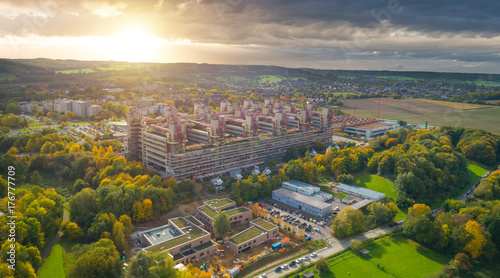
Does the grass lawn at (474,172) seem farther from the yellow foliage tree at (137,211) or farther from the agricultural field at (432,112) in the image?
the yellow foliage tree at (137,211)

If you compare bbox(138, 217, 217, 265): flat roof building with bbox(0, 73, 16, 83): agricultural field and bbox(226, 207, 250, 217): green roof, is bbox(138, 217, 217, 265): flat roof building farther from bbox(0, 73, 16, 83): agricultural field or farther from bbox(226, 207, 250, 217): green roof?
bbox(0, 73, 16, 83): agricultural field

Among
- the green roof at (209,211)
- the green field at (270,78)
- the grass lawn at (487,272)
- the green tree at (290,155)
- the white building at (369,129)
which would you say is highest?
the green field at (270,78)

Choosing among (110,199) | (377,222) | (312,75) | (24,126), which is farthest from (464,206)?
(312,75)

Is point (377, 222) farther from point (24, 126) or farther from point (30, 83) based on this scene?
point (30, 83)

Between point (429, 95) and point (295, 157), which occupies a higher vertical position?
point (429, 95)

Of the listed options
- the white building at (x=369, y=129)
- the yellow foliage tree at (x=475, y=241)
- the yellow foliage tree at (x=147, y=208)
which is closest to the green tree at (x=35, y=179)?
the yellow foliage tree at (x=147, y=208)

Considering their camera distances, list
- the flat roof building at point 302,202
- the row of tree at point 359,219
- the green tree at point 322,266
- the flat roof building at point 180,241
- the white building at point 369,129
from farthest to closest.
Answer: the white building at point 369,129, the flat roof building at point 302,202, the row of tree at point 359,219, the flat roof building at point 180,241, the green tree at point 322,266

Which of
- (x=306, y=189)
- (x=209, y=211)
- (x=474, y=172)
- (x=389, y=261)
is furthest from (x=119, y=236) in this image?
(x=474, y=172)

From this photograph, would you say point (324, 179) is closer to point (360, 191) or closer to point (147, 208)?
point (360, 191)
